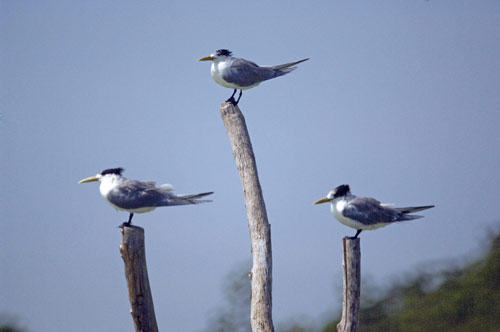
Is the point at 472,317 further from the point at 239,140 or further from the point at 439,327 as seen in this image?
the point at 239,140

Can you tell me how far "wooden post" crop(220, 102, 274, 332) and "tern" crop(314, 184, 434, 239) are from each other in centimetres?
70

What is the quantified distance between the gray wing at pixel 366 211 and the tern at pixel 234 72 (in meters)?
1.93

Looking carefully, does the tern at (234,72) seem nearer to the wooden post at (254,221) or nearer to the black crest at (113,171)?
the wooden post at (254,221)

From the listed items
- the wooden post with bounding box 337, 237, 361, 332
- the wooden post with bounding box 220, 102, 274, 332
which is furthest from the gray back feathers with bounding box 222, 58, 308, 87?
the wooden post with bounding box 337, 237, 361, 332

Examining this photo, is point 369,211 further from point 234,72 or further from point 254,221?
point 234,72

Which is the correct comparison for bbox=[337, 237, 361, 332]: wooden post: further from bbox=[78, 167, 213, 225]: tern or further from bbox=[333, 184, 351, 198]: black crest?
bbox=[78, 167, 213, 225]: tern

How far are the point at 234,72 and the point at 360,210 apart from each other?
223cm

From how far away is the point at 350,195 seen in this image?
5.89 meters

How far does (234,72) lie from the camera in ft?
21.9

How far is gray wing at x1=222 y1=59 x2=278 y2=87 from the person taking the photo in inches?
262

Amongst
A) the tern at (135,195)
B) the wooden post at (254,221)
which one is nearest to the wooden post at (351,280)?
the wooden post at (254,221)

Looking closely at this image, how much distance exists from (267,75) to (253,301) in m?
→ 2.70

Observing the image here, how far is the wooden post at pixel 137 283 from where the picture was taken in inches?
193

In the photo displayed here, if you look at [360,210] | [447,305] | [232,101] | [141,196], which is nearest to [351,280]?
[360,210]
